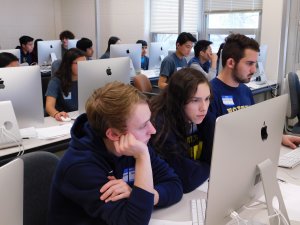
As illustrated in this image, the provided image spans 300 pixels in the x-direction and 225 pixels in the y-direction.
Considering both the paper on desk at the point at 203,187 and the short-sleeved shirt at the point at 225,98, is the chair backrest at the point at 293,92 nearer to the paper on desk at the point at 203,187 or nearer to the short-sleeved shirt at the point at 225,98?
the short-sleeved shirt at the point at 225,98

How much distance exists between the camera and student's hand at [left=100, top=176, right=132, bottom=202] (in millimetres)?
1079

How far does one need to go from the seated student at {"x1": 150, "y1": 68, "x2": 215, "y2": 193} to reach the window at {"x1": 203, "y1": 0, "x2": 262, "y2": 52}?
365cm

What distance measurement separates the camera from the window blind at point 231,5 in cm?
497

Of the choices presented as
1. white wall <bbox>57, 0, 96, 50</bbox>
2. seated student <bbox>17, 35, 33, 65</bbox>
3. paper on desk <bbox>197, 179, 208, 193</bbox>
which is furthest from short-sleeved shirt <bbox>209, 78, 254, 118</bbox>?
white wall <bbox>57, 0, 96, 50</bbox>

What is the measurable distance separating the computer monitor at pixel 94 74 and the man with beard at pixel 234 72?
2.19 ft

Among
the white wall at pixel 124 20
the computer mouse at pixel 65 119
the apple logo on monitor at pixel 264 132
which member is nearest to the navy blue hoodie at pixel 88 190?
the apple logo on monitor at pixel 264 132

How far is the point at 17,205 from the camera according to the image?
Result: 2.16 ft

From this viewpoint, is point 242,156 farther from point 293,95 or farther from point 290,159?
point 293,95

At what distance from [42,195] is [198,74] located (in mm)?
825

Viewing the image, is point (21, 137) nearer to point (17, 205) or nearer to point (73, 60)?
point (73, 60)

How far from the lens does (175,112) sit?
5.17 feet

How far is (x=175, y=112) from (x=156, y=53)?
3635 millimetres

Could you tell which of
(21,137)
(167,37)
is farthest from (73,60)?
(167,37)

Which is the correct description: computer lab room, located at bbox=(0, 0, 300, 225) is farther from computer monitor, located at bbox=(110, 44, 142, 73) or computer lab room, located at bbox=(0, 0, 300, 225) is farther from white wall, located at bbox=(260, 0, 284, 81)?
white wall, located at bbox=(260, 0, 284, 81)
